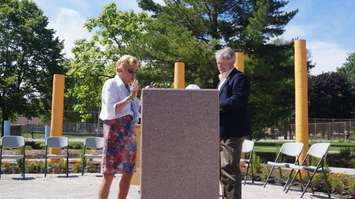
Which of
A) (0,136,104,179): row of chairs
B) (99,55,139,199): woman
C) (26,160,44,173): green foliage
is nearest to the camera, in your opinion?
(99,55,139,199): woman

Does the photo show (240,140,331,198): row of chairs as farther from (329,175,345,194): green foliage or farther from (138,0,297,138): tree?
A: (138,0,297,138): tree

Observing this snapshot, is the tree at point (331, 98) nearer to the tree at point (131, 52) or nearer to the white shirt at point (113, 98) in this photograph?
the tree at point (131, 52)

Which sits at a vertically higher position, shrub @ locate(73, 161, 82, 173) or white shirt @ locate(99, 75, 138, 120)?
white shirt @ locate(99, 75, 138, 120)

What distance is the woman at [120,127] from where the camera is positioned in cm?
506

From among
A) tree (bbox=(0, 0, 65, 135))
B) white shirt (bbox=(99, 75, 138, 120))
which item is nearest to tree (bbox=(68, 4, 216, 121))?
tree (bbox=(0, 0, 65, 135))

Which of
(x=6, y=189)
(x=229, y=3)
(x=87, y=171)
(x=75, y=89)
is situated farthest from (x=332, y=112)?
(x=6, y=189)

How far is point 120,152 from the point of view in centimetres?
509

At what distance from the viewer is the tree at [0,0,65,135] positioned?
41.6 m

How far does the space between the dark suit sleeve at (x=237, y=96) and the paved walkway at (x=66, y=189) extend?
327 centimetres

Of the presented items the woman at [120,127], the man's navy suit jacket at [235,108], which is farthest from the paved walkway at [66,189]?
the man's navy suit jacket at [235,108]

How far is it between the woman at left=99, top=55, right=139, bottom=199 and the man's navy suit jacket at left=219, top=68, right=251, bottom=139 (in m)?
0.98

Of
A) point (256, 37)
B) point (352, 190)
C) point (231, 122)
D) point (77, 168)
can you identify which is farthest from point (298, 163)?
point (256, 37)

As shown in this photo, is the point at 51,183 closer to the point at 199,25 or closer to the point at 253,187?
the point at 253,187

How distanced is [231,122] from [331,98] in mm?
55771
